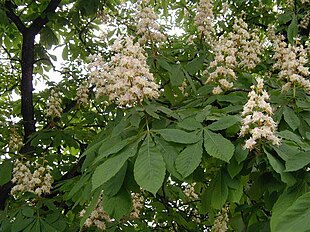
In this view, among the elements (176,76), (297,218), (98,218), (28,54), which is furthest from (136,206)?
(28,54)

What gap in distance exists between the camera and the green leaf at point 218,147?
138cm

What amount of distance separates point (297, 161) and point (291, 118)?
0.48 m

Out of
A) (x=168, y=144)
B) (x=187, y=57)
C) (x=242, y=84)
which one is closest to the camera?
(x=168, y=144)

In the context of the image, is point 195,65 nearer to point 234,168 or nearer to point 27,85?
point 234,168

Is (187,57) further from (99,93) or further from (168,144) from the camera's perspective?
(168,144)

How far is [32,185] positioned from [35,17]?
1.99 meters

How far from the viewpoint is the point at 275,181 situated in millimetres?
1558

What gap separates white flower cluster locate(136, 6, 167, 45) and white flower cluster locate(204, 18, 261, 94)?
0.32 meters

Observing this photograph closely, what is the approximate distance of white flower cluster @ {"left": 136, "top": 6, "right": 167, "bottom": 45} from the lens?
2.37 m

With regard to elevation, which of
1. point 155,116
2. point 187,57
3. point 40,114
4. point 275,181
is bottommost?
point 275,181

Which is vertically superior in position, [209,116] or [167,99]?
[167,99]

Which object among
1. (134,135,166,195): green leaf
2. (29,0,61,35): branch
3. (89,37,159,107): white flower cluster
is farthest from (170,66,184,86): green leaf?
(29,0,61,35): branch

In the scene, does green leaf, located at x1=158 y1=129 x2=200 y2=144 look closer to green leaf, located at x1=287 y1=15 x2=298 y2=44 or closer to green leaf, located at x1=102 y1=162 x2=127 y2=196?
green leaf, located at x1=102 y1=162 x2=127 y2=196

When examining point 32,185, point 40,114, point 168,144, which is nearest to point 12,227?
point 32,185
